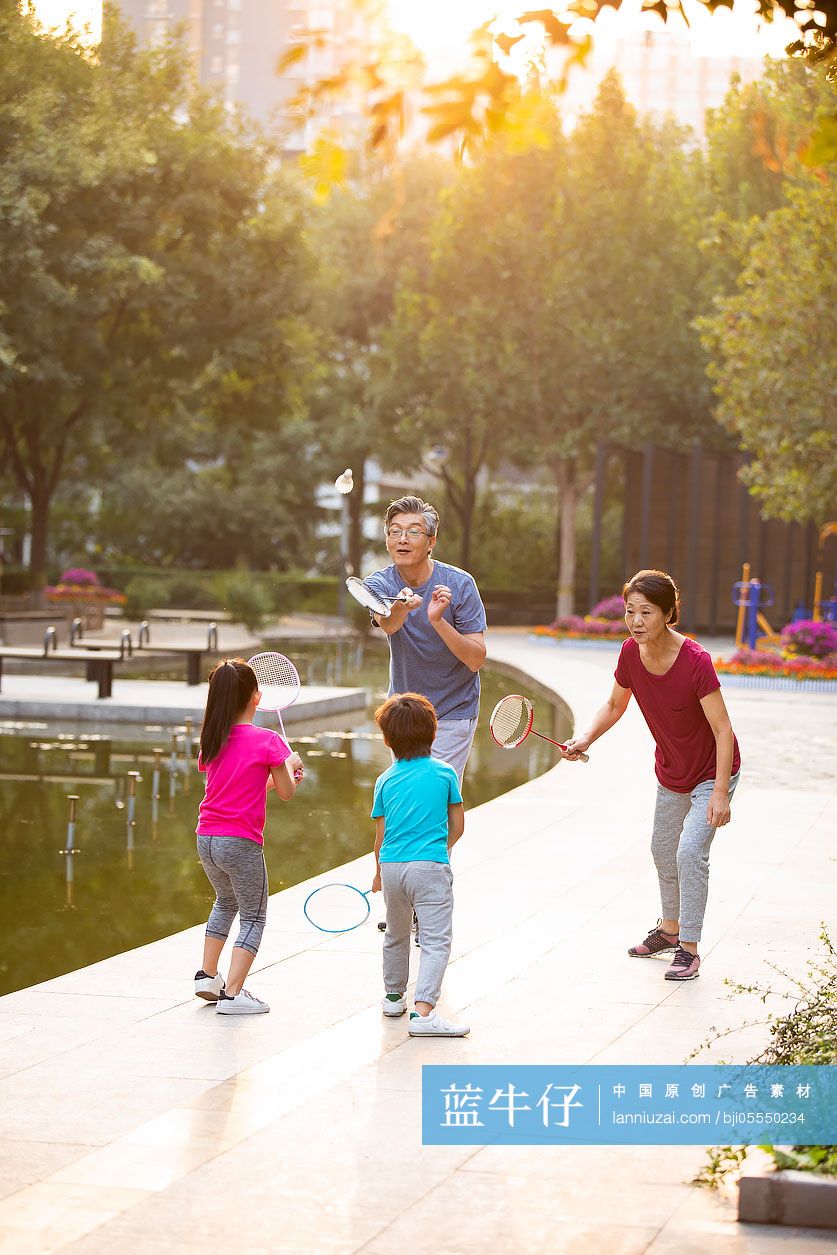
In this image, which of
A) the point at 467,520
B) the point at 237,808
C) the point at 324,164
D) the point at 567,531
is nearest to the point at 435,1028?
the point at 237,808

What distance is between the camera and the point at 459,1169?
4.68 metres

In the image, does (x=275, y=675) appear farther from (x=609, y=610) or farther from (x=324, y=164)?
(x=609, y=610)

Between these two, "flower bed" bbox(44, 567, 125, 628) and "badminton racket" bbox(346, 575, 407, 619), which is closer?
"badminton racket" bbox(346, 575, 407, 619)

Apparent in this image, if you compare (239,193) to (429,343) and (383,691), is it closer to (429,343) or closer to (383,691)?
(429,343)

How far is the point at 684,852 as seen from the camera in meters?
7.20

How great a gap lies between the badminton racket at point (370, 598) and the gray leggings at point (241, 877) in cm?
106

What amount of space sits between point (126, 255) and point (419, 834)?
28844mm

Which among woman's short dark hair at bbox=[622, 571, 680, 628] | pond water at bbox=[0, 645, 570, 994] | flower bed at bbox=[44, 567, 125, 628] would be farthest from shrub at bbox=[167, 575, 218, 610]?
woman's short dark hair at bbox=[622, 571, 680, 628]

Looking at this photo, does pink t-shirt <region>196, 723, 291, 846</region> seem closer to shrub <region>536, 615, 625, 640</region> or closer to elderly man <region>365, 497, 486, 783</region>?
elderly man <region>365, 497, 486, 783</region>

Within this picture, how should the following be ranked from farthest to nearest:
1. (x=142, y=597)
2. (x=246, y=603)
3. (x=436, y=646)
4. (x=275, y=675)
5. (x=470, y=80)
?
(x=142, y=597)
(x=246, y=603)
(x=275, y=675)
(x=436, y=646)
(x=470, y=80)

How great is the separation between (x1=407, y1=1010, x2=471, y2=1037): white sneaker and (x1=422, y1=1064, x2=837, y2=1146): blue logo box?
49cm

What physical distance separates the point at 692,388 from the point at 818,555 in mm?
6098

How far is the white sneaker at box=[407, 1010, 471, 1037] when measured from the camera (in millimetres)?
6113

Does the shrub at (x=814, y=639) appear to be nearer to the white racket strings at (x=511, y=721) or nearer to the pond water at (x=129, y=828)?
the pond water at (x=129, y=828)
